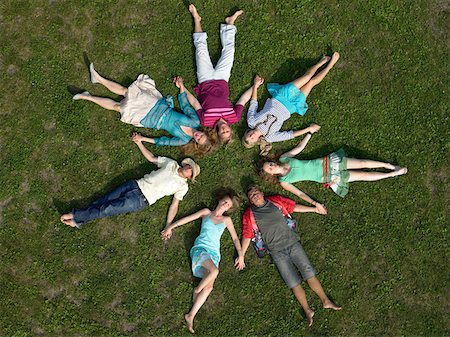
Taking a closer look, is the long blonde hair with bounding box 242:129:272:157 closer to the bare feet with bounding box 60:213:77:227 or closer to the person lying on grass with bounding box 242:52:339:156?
the person lying on grass with bounding box 242:52:339:156

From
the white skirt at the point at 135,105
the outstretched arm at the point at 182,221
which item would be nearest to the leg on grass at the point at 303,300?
the outstretched arm at the point at 182,221

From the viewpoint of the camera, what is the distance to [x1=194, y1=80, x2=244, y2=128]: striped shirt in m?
8.19

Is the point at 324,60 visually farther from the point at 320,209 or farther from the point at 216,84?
the point at 320,209

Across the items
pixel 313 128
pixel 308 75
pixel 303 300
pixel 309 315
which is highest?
pixel 308 75

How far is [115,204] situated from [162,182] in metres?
0.96

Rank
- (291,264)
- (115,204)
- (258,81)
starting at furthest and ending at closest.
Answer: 1. (258,81)
2. (291,264)
3. (115,204)

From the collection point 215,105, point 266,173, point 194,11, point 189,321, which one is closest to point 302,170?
point 266,173

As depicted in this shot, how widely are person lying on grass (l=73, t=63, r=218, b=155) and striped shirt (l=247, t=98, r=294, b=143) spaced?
2.91ft

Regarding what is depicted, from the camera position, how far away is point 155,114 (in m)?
8.12

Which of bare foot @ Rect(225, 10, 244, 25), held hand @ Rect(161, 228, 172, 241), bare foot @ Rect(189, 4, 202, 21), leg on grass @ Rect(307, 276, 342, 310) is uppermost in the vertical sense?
bare foot @ Rect(189, 4, 202, 21)

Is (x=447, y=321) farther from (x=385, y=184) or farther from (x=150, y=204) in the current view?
(x=150, y=204)

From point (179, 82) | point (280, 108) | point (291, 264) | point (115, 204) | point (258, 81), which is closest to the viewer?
point (115, 204)

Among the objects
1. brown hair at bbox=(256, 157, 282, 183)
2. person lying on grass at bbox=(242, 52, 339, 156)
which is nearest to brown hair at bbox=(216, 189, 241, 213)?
brown hair at bbox=(256, 157, 282, 183)

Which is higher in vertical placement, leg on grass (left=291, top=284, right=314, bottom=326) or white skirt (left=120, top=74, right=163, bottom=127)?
white skirt (left=120, top=74, right=163, bottom=127)
